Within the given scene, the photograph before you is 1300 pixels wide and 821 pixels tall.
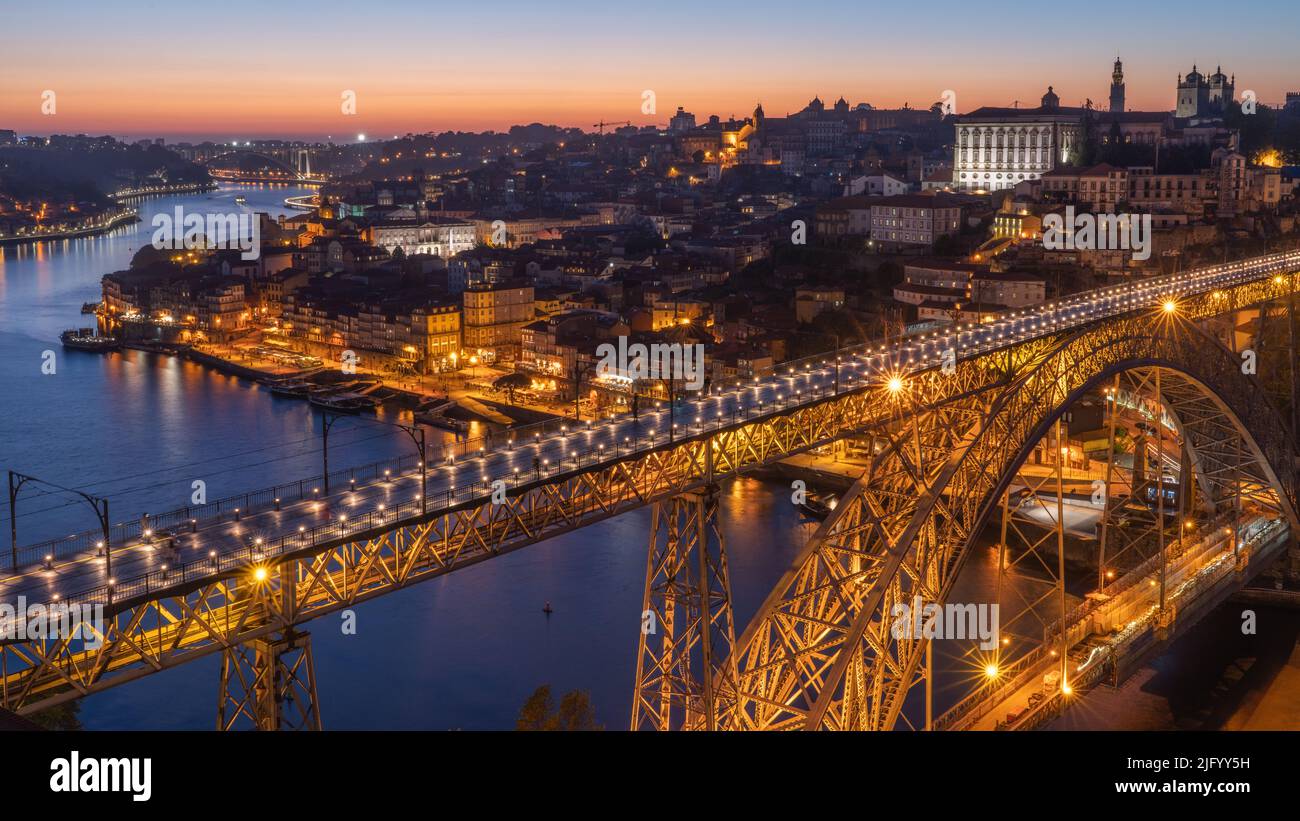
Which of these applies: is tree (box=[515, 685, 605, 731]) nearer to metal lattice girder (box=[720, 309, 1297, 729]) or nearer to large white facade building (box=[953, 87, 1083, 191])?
metal lattice girder (box=[720, 309, 1297, 729])

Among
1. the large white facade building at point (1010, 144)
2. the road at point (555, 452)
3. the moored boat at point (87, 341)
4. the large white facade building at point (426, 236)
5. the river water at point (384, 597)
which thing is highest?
the large white facade building at point (1010, 144)

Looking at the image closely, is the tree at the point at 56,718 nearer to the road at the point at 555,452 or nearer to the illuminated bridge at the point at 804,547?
the illuminated bridge at the point at 804,547

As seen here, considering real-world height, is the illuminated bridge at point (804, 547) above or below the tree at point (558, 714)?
above

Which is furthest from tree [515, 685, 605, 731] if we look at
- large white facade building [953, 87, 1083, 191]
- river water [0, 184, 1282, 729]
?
large white facade building [953, 87, 1083, 191]

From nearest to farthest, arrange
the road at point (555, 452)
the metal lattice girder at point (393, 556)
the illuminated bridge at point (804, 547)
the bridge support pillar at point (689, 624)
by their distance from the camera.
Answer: the metal lattice girder at point (393, 556) → the illuminated bridge at point (804, 547) → the road at point (555, 452) → the bridge support pillar at point (689, 624)

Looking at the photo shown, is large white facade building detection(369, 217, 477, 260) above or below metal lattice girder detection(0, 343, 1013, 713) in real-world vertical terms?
above

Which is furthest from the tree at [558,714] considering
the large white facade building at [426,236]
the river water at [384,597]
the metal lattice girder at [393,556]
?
the large white facade building at [426,236]
